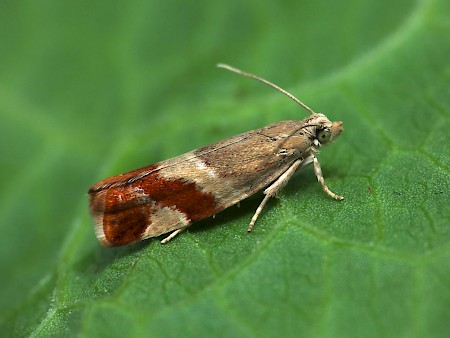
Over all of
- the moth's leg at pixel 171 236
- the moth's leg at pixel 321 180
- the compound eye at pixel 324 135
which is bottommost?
the moth's leg at pixel 321 180

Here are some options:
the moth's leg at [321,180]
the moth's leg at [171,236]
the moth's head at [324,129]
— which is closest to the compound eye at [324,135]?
the moth's head at [324,129]

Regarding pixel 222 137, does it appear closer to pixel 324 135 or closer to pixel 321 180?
pixel 324 135

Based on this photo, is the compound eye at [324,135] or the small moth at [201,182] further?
the compound eye at [324,135]

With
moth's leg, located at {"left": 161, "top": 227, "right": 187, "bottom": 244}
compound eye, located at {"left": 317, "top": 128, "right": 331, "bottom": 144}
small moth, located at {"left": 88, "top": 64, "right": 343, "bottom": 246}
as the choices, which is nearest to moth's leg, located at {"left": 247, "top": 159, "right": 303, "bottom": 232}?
small moth, located at {"left": 88, "top": 64, "right": 343, "bottom": 246}

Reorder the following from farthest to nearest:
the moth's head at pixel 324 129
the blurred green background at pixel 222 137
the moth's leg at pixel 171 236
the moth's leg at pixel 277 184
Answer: the moth's head at pixel 324 129, the moth's leg at pixel 277 184, the moth's leg at pixel 171 236, the blurred green background at pixel 222 137

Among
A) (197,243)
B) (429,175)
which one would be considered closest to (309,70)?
(429,175)

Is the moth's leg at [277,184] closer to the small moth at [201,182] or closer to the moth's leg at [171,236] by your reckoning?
the small moth at [201,182]
